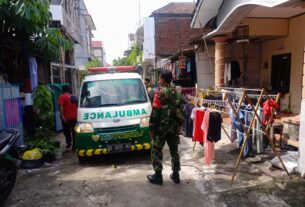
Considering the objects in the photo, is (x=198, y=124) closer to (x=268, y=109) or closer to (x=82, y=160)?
(x=268, y=109)

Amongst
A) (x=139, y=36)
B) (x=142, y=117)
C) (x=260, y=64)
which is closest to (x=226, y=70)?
(x=260, y=64)

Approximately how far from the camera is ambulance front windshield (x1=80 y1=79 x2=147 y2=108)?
6348mm

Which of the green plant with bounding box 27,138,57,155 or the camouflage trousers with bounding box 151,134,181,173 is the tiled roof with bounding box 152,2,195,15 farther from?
the camouflage trousers with bounding box 151,134,181,173

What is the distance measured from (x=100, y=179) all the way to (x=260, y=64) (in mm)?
8499

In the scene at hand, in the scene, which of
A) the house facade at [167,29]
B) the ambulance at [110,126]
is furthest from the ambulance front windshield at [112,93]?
the house facade at [167,29]

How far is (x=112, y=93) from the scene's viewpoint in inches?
256

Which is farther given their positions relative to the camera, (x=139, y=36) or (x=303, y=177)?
(x=139, y=36)

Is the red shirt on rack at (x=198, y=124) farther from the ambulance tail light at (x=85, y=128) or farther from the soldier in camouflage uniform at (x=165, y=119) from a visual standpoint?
the ambulance tail light at (x=85, y=128)

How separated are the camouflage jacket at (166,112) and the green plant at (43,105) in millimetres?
3844

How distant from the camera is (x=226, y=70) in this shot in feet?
34.9

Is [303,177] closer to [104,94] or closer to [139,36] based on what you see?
[104,94]

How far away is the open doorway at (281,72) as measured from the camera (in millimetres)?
9387

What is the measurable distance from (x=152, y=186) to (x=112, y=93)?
8.32ft

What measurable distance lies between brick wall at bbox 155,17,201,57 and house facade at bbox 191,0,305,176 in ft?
42.5
